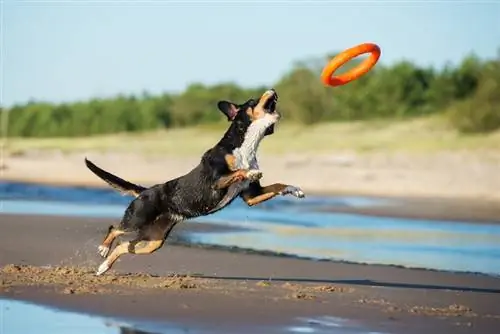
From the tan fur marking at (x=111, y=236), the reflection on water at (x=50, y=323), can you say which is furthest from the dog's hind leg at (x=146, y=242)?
the reflection on water at (x=50, y=323)

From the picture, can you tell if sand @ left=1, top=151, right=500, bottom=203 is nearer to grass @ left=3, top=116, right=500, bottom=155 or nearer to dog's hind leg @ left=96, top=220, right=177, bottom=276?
grass @ left=3, top=116, right=500, bottom=155

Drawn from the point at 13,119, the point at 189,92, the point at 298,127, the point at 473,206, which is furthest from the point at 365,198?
the point at 13,119

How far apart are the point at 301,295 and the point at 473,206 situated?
42.1 ft

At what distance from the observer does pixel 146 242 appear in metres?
10.5

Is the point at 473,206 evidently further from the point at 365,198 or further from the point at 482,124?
the point at 482,124

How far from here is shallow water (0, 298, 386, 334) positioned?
311 inches

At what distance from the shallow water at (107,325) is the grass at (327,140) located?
19956 mm

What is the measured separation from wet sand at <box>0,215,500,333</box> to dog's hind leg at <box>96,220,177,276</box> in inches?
6.8

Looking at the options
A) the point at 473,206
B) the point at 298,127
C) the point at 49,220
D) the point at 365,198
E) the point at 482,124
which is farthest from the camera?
the point at 298,127

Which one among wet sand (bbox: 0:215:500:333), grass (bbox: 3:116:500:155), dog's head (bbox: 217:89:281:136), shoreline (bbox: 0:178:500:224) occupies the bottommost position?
wet sand (bbox: 0:215:500:333)

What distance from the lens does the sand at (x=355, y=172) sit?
82.7 ft

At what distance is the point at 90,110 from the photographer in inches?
2233

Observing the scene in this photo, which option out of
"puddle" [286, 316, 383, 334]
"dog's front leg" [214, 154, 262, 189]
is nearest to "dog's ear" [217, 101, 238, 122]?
"dog's front leg" [214, 154, 262, 189]

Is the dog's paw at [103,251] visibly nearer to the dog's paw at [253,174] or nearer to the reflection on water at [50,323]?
→ the dog's paw at [253,174]
